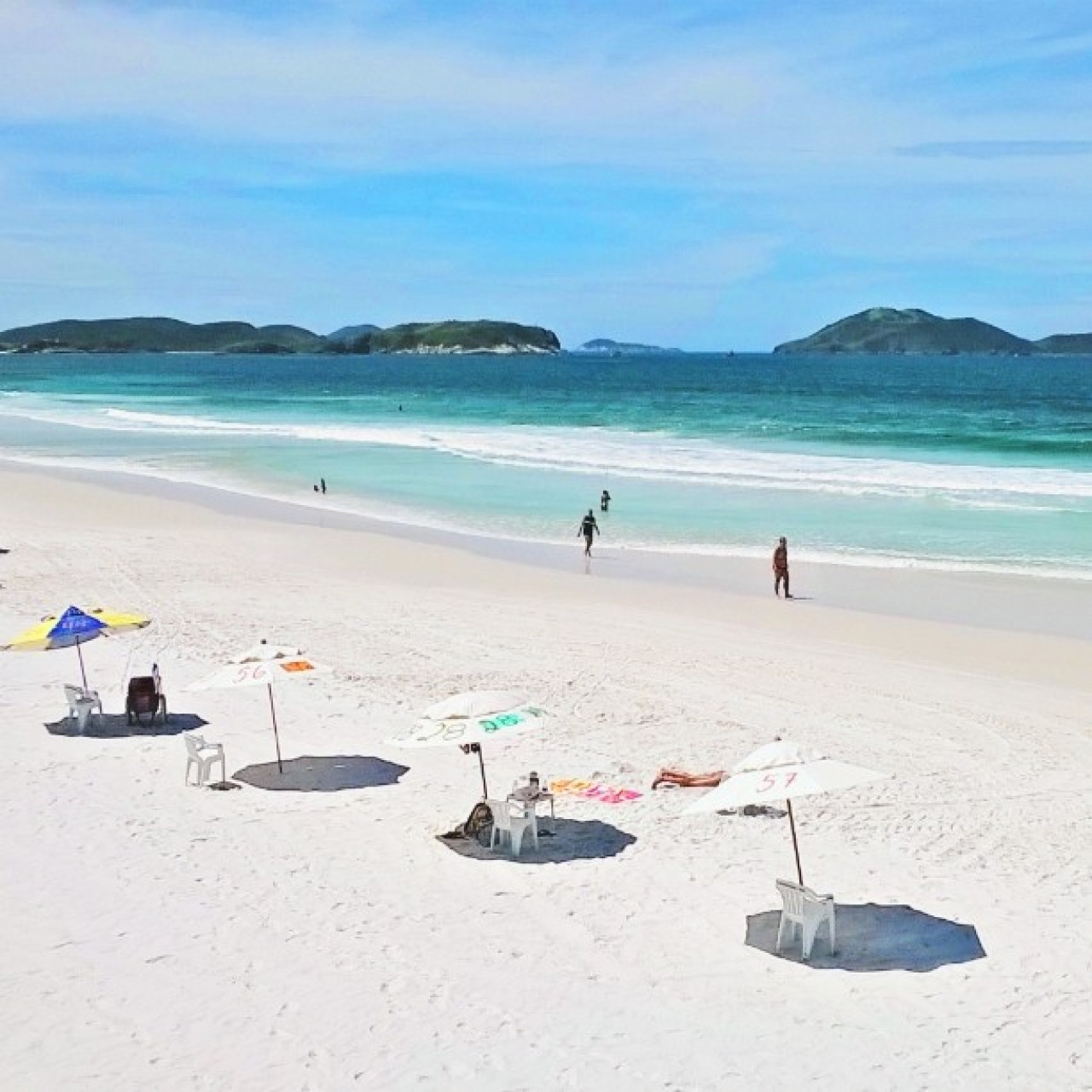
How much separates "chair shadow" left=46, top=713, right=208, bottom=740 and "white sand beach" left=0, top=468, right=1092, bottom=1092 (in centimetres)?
16

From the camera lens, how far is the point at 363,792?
1271cm

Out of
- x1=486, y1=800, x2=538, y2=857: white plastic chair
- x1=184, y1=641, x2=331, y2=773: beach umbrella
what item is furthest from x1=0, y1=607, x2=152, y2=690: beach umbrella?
x1=486, y1=800, x2=538, y2=857: white plastic chair

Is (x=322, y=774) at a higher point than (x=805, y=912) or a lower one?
lower

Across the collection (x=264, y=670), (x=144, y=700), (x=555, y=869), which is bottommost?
(x=555, y=869)

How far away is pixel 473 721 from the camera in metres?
11.2

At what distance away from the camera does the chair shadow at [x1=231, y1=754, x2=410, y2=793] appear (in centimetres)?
1287

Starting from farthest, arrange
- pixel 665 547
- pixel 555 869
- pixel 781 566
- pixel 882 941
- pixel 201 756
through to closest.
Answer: pixel 665 547 → pixel 781 566 → pixel 201 756 → pixel 555 869 → pixel 882 941

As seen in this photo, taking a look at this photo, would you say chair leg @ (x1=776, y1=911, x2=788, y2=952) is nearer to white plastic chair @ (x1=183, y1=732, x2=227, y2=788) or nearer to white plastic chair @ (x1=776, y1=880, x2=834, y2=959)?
white plastic chair @ (x1=776, y1=880, x2=834, y2=959)

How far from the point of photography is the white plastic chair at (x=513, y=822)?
11.2 m

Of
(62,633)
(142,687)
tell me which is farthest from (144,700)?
(62,633)

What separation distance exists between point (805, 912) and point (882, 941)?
0.69 meters

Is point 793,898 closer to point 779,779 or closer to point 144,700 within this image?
point 779,779

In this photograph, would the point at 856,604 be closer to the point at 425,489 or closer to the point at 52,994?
the point at 52,994

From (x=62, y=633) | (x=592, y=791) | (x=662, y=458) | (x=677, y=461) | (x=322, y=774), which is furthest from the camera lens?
(x=662, y=458)
